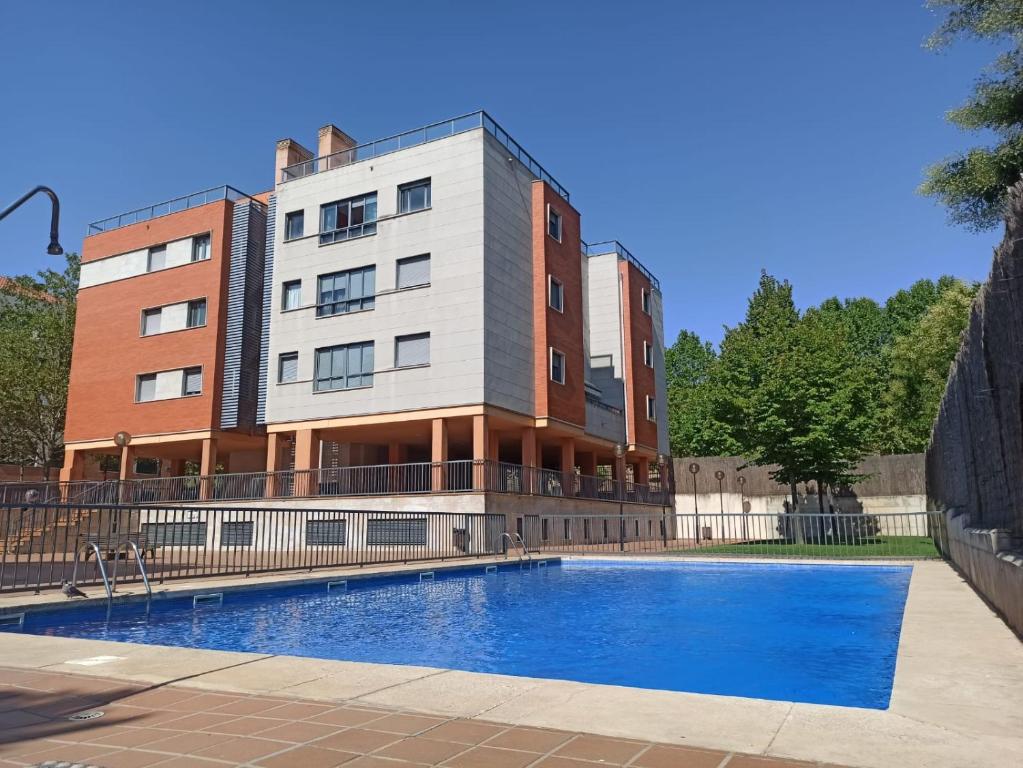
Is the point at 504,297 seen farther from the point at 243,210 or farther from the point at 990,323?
the point at 990,323

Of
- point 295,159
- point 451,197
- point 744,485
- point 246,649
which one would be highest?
point 295,159

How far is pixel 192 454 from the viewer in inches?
1464

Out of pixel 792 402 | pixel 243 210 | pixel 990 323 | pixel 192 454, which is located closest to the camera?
pixel 990 323

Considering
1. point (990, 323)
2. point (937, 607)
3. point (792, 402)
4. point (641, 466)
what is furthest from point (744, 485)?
point (990, 323)

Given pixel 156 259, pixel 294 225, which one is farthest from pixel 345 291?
pixel 156 259

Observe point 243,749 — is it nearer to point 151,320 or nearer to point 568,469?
point 568,469

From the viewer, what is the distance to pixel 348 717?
4.02 metres

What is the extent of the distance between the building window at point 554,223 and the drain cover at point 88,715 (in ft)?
94.9

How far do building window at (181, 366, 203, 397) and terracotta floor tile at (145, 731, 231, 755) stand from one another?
3009 centimetres

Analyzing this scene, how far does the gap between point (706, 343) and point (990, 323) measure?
6200cm

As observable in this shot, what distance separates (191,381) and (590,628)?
26.7m

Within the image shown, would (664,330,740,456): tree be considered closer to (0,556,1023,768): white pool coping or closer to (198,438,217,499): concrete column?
(198,438,217,499): concrete column

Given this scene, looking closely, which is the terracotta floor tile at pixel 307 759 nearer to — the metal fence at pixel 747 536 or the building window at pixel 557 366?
the metal fence at pixel 747 536

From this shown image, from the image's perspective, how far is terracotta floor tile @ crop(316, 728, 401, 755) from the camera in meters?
3.42
